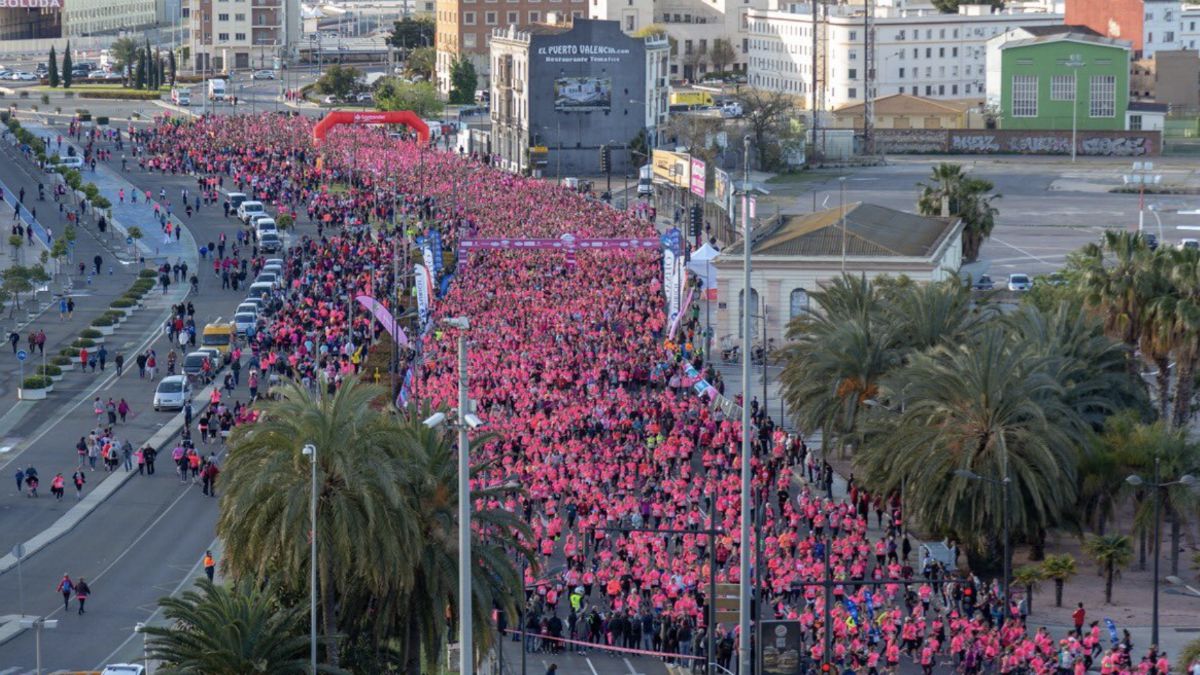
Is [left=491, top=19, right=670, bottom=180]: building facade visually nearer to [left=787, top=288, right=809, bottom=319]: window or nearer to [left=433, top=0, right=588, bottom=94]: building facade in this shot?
[left=433, top=0, right=588, bottom=94]: building facade

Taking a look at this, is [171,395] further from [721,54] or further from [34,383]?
[721,54]

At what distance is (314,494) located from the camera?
106 ft

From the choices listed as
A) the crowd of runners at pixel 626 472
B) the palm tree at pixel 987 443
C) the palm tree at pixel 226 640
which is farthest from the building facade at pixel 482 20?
the palm tree at pixel 226 640

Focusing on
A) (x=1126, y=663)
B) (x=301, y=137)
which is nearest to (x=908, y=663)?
(x=1126, y=663)

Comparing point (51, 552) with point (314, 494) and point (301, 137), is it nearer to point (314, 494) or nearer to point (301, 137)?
point (314, 494)

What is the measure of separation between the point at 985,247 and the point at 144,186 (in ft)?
144

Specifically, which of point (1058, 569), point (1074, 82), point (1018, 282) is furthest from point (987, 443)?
point (1074, 82)

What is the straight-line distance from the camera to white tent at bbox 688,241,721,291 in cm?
7038

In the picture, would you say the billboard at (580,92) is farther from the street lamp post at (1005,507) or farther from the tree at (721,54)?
the street lamp post at (1005,507)

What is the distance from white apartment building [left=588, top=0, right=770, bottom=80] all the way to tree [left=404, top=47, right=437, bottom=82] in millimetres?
19230

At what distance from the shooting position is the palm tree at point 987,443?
42.8 meters

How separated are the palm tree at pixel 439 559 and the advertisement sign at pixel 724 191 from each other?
164 feet

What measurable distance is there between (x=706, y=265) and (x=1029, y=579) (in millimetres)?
30033

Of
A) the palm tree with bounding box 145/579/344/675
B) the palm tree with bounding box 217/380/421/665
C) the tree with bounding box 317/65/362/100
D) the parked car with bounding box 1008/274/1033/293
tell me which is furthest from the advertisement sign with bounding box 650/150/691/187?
the tree with bounding box 317/65/362/100
